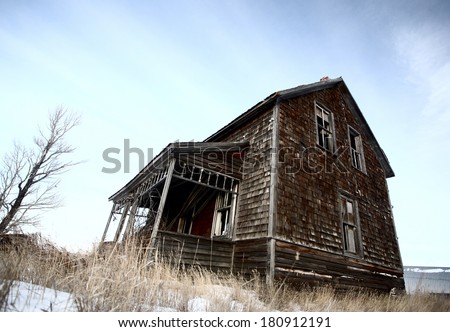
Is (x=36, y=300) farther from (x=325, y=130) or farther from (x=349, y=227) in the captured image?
(x=325, y=130)

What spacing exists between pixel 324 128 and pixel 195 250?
763 cm

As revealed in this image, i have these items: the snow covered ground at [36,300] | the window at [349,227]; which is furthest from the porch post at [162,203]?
the window at [349,227]

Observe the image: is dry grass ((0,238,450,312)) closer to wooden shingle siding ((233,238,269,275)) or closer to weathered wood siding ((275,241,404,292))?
wooden shingle siding ((233,238,269,275))

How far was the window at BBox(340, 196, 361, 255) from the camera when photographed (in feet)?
30.3

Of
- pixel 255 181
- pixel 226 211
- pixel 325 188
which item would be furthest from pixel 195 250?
pixel 325 188

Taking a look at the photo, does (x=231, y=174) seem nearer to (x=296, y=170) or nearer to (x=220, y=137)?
(x=296, y=170)

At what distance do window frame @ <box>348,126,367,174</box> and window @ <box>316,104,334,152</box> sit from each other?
4.84 feet

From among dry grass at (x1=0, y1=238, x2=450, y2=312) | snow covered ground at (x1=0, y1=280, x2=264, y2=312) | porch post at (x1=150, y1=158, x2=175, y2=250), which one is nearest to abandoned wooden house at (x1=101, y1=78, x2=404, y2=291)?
porch post at (x1=150, y1=158, x2=175, y2=250)

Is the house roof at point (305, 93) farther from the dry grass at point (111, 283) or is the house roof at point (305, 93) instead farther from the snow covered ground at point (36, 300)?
the snow covered ground at point (36, 300)

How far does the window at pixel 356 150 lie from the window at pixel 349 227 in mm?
2612

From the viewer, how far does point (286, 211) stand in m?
7.43

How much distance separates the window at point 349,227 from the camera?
9242 millimetres
